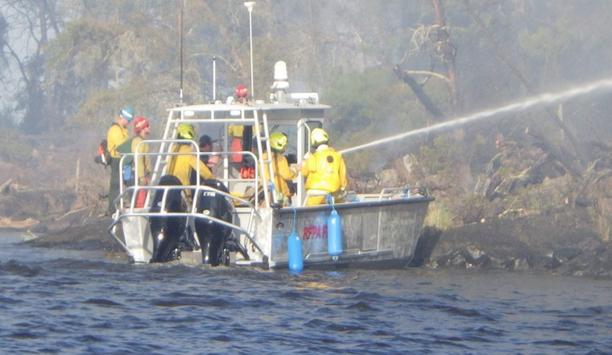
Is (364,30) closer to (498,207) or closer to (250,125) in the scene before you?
(498,207)

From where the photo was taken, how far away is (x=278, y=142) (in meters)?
18.5

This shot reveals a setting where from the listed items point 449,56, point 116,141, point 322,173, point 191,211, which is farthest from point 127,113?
point 449,56

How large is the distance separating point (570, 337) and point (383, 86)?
21.3 meters

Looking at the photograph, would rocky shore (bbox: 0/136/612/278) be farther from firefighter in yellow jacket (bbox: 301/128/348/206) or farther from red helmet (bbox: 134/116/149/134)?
firefighter in yellow jacket (bbox: 301/128/348/206)

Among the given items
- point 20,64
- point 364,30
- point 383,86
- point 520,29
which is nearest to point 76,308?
point 383,86

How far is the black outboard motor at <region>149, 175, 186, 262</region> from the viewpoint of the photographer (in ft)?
57.3

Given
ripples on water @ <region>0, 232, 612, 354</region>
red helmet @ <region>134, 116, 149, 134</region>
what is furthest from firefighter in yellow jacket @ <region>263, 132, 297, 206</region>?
red helmet @ <region>134, 116, 149, 134</region>

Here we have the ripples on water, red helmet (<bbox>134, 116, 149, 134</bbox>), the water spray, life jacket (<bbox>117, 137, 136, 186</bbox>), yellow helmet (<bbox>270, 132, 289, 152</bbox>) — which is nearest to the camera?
the ripples on water

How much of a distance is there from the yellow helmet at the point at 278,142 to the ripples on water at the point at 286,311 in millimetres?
1779

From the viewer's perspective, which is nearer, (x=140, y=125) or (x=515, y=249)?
(x=140, y=125)

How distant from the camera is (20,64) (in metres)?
52.7

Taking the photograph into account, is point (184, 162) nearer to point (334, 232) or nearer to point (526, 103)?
point (334, 232)

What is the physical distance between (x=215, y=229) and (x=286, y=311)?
9.35 feet

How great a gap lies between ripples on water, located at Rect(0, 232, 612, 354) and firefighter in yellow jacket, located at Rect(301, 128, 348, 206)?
3.40ft
